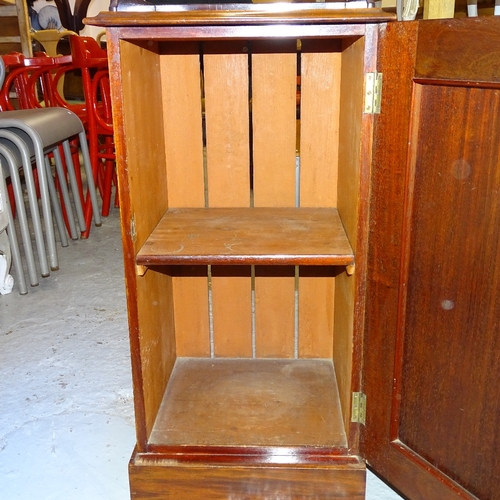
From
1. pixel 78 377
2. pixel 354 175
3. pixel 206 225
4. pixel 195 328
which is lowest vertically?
pixel 78 377

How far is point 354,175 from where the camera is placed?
1.31 m

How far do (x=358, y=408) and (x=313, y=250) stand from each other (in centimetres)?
38

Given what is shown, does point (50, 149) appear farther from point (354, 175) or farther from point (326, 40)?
point (354, 175)

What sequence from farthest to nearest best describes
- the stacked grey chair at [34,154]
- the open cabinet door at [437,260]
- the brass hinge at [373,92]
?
the stacked grey chair at [34,154] < the brass hinge at [373,92] < the open cabinet door at [437,260]

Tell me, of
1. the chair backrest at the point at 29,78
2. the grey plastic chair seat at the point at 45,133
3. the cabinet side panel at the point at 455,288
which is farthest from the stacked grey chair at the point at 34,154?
the cabinet side panel at the point at 455,288

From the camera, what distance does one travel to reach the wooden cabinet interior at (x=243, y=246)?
1.30 meters

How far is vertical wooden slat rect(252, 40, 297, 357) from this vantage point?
62.4 inches

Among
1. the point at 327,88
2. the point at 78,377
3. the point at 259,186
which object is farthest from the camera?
the point at 78,377

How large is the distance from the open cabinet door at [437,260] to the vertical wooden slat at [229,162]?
→ 0.53 m

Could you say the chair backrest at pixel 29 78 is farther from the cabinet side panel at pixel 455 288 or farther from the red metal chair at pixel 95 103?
the cabinet side panel at pixel 455 288

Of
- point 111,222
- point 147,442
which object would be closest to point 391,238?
point 147,442

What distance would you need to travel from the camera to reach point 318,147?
5.32 feet

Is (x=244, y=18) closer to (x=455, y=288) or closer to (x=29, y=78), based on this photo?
(x=455, y=288)

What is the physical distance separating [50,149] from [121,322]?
3.89 feet
